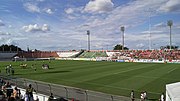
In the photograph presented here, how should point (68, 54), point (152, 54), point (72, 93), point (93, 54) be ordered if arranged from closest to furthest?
1. point (72, 93)
2. point (152, 54)
3. point (93, 54)
4. point (68, 54)

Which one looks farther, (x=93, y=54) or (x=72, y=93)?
(x=93, y=54)

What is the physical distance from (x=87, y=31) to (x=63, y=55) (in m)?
21.1

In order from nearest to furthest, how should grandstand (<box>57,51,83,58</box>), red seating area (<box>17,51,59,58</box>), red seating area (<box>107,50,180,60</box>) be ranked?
1. red seating area (<box>107,50,180,60</box>)
2. red seating area (<box>17,51,59,58</box>)
3. grandstand (<box>57,51,83,58</box>)

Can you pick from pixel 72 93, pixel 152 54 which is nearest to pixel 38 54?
pixel 152 54

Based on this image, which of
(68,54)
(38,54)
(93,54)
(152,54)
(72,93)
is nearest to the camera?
(72,93)

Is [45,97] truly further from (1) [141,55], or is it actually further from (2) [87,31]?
(2) [87,31]

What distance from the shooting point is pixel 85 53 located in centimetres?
12088

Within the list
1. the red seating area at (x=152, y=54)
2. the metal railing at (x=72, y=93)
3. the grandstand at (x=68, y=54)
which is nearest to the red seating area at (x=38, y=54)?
the grandstand at (x=68, y=54)

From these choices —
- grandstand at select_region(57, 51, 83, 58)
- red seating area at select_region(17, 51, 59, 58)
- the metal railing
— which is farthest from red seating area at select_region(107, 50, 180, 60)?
the metal railing

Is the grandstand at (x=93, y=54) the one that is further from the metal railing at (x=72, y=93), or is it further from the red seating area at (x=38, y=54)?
the metal railing at (x=72, y=93)

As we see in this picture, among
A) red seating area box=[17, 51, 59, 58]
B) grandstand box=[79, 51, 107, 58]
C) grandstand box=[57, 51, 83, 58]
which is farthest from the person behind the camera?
grandstand box=[57, 51, 83, 58]

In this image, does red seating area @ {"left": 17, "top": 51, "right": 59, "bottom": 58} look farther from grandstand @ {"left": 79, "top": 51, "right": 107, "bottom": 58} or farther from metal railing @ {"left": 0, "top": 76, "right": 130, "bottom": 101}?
metal railing @ {"left": 0, "top": 76, "right": 130, "bottom": 101}

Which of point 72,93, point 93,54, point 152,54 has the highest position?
point 152,54

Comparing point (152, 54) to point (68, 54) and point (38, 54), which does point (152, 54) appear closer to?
point (68, 54)
